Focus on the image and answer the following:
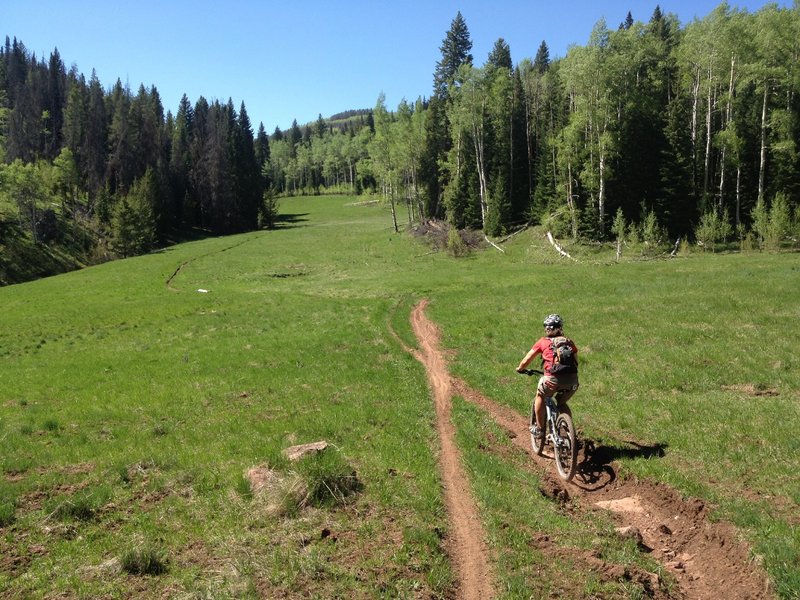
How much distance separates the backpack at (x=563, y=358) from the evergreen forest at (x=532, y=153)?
41145 millimetres

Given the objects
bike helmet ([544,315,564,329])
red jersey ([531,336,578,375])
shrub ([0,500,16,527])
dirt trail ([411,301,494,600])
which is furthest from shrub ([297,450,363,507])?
shrub ([0,500,16,527])

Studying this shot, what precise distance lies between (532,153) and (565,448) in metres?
71.7

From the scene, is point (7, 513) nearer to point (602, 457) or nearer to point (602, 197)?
point (602, 457)

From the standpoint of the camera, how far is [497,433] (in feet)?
44.4

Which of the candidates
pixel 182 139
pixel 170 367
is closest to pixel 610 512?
pixel 170 367

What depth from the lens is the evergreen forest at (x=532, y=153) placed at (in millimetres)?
48750

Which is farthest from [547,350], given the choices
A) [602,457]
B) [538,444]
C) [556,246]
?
[556,246]

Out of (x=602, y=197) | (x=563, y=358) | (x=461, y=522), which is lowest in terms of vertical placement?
(x=461, y=522)

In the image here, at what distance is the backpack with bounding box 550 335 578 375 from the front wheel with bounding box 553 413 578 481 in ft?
3.14

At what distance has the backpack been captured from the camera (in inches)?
425

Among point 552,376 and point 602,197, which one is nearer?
point 552,376

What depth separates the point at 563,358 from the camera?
10781 millimetres

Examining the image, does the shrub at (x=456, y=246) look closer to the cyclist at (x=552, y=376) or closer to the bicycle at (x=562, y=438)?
the cyclist at (x=552, y=376)

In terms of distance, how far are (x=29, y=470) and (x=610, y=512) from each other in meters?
13.4
